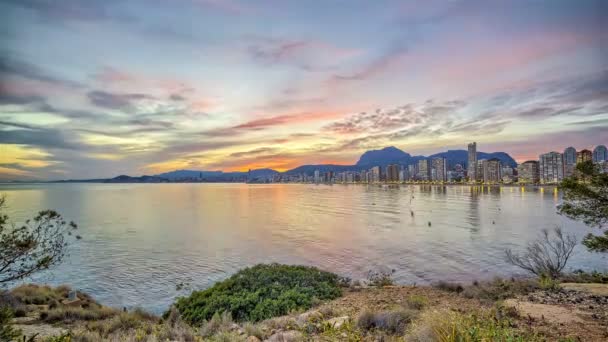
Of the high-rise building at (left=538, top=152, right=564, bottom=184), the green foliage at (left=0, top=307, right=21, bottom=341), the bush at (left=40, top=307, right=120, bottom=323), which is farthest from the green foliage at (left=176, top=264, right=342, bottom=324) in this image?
the high-rise building at (left=538, top=152, right=564, bottom=184)

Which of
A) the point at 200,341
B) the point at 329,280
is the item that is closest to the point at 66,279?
the point at 329,280

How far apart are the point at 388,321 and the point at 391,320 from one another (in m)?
0.09

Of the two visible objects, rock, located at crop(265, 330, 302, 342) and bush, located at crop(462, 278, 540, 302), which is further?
bush, located at crop(462, 278, 540, 302)

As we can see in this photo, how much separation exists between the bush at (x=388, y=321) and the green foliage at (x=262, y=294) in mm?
3387

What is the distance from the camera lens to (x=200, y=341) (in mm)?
6223

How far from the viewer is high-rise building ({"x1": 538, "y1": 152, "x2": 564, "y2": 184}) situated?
174 metres

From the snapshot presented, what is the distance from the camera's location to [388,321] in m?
7.31

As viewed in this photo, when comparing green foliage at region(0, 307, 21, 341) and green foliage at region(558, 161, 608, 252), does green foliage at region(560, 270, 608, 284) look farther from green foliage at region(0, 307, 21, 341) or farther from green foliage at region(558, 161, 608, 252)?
green foliage at region(0, 307, 21, 341)

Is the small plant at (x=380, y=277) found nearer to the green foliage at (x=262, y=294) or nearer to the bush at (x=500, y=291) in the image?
the green foliage at (x=262, y=294)

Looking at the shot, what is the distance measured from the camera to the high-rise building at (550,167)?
569 feet

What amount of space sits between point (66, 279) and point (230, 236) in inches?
614

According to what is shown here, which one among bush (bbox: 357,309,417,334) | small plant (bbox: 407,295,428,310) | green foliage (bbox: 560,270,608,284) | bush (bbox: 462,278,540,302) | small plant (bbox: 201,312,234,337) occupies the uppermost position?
bush (bbox: 357,309,417,334)

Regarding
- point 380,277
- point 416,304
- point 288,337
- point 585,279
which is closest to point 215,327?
point 288,337

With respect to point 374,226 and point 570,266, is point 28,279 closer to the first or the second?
point 374,226
